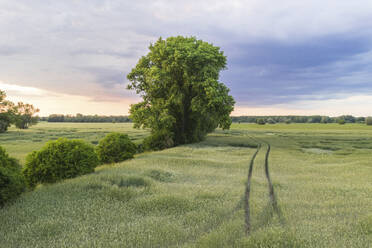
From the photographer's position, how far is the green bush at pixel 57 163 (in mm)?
9812

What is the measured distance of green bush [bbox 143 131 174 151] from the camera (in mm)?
27516

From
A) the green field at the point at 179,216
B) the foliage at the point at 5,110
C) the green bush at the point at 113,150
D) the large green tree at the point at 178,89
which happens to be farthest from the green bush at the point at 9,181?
the foliage at the point at 5,110

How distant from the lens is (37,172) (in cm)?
978

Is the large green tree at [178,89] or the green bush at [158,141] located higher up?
the large green tree at [178,89]

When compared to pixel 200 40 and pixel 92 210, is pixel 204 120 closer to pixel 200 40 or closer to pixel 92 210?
pixel 200 40

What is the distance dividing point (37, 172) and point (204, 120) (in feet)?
79.7

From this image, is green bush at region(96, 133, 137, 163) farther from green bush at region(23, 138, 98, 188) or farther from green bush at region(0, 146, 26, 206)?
green bush at region(0, 146, 26, 206)

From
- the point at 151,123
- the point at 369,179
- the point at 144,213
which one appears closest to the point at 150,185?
the point at 144,213

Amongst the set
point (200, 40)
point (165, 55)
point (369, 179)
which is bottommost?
point (369, 179)

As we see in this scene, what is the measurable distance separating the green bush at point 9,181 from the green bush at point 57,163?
1.55 metres

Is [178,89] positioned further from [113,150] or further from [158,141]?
[113,150]

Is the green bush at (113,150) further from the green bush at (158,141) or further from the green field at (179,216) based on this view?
the green bush at (158,141)

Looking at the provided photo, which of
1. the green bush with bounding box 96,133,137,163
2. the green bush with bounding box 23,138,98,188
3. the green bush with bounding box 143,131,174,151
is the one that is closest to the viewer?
the green bush with bounding box 23,138,98,188

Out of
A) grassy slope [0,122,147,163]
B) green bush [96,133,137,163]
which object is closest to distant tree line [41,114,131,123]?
grassy slope [0,122,147,163]
